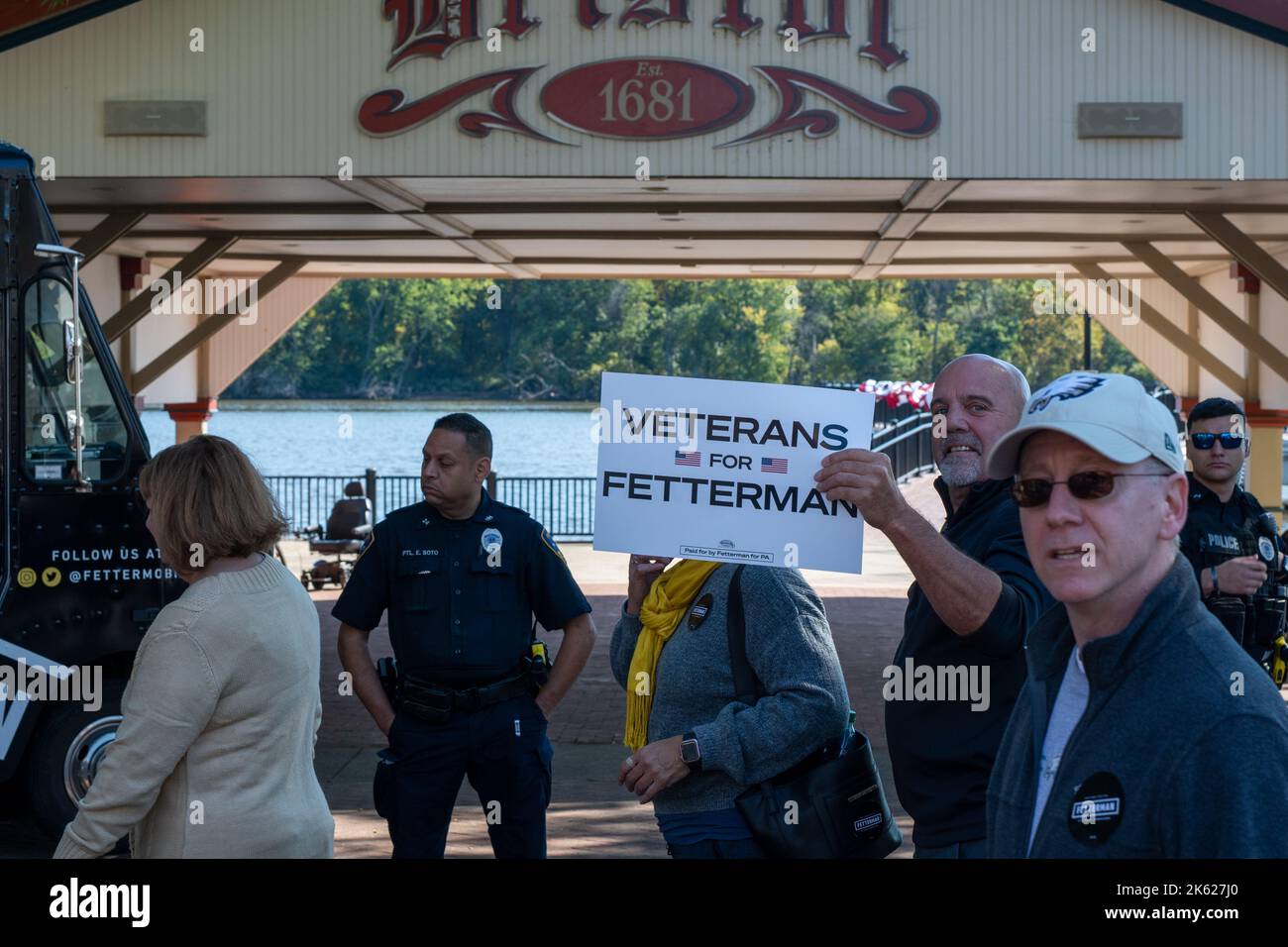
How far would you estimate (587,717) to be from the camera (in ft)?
36.4

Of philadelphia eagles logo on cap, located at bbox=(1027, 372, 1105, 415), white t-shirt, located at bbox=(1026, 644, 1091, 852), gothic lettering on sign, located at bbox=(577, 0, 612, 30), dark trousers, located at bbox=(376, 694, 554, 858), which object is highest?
gothic lettering on sign, located at bbox=(577, 0, 612, 30)

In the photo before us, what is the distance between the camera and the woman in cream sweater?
138 inches

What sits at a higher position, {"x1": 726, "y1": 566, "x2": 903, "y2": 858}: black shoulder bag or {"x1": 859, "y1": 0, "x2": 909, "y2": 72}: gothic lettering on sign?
{"x1": 859, "y1": 0, "x2": 909, "y2": 72}: gothic lettering on sign

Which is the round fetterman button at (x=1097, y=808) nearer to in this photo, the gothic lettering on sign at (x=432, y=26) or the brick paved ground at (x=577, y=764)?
the brick paved ground at (x=577, y=764)

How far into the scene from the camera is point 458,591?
5672mm

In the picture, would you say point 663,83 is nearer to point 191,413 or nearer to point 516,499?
point 191,413

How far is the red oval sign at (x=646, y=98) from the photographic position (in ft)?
36.2

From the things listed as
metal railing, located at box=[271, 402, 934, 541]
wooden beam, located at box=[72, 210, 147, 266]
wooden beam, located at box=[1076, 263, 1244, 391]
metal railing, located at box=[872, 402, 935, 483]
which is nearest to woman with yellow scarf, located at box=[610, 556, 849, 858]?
wooden beam, located at box=[72, 210, 147, 266]

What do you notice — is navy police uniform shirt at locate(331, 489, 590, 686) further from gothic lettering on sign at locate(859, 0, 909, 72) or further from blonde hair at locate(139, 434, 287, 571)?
gothic lettering on sign at locate(859, 0, 909, 72)

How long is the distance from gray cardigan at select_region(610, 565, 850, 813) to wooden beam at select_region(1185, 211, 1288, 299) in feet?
32.2

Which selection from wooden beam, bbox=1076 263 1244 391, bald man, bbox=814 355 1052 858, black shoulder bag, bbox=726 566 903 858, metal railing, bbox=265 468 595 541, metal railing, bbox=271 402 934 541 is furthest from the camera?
metal railing, bbox=271 402 934 541

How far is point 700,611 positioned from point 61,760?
15.2 feet

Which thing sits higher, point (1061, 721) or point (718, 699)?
point (1061, 721)

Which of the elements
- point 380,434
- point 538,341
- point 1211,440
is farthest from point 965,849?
point 538,341
